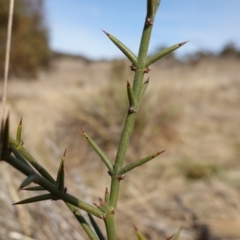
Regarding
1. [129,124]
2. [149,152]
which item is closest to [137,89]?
[129,124]

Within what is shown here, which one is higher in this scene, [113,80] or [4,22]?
[4,22]

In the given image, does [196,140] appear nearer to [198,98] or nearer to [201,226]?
[198,98]

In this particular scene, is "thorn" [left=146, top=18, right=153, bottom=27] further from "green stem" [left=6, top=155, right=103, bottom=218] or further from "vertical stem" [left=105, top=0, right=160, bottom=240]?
"green stem" [left=6, top=155, right=103, bottom=218]

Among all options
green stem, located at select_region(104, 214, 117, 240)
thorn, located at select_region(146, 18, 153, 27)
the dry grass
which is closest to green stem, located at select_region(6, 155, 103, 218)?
green stem, located at select_region(104, 214, 117, 240)

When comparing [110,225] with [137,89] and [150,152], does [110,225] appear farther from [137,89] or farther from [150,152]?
[150,152]

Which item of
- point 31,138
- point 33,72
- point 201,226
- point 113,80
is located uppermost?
point 33,72

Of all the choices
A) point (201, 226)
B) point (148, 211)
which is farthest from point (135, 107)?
point (148, 211)

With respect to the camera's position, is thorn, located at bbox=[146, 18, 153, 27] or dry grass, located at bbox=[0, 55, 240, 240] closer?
thorn, located at bbox=[146, 18, 153, 27]

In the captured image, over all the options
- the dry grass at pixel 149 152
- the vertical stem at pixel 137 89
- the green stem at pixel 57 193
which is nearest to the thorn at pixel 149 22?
the vertical stem at pixel 137 89
